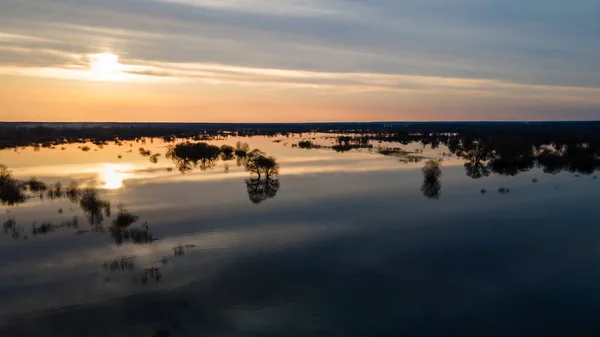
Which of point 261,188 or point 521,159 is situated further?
point 521,159

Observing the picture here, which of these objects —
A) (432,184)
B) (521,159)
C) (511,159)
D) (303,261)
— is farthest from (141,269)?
(521,159)

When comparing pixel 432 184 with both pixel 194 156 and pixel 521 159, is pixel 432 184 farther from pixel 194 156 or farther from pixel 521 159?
pixel 194 156

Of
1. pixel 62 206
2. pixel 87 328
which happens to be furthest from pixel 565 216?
pixel 62 206

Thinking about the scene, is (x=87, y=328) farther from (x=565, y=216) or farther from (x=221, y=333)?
(x=565, y=216)

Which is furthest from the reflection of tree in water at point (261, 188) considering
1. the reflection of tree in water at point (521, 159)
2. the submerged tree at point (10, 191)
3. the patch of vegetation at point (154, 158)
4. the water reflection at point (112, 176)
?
the reflection of tree in water at point (521, 159)

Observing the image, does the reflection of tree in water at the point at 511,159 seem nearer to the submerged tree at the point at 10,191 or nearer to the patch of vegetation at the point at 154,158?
the patch of vegetation at the point at 154,158
